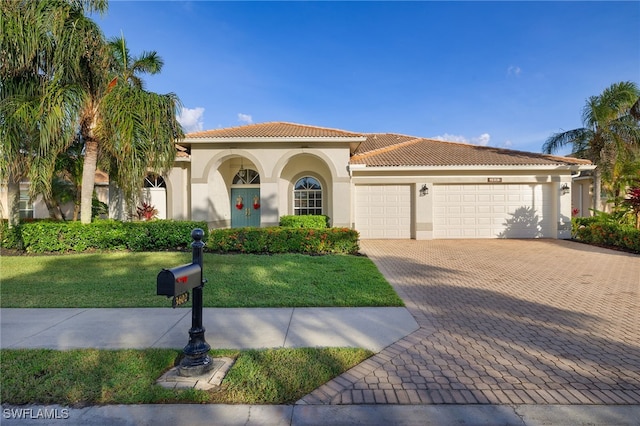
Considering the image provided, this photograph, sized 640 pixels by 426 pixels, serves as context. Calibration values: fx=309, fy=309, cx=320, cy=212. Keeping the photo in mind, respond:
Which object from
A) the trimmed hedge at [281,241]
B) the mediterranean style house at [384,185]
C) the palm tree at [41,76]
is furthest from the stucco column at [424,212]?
the palm tree at [41,76]

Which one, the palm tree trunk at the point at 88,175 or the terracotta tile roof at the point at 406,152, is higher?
the terracotta tile roof at the point at 406,152

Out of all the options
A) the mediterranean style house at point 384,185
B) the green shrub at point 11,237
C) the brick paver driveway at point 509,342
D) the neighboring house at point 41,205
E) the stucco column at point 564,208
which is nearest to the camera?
the brick paver driveway at point 509,342

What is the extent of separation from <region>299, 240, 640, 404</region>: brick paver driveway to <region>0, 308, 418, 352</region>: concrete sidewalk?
512 mm

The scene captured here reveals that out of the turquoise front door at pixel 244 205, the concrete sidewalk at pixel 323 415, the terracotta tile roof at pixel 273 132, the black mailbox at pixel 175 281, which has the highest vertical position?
the terracotta tile roof at pixel 273 132

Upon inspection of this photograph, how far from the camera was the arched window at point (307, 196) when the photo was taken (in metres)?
15.9

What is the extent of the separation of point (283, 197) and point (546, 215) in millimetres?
12371

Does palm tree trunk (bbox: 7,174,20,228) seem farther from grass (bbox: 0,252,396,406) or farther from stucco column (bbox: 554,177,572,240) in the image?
stucco column (bbox: 554,177,572,240)

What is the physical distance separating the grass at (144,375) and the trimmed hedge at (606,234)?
1274 cm

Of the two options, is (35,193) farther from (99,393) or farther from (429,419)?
(429,419)

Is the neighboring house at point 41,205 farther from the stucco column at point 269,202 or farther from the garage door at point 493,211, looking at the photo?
the garage door at point 493,211

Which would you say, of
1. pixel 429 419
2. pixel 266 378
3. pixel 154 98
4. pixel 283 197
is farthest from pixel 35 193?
pixel 429 419

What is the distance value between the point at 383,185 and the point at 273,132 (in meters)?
5.67

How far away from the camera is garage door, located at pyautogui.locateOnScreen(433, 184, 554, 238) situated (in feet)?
46.9

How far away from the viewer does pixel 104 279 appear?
6.85 m
